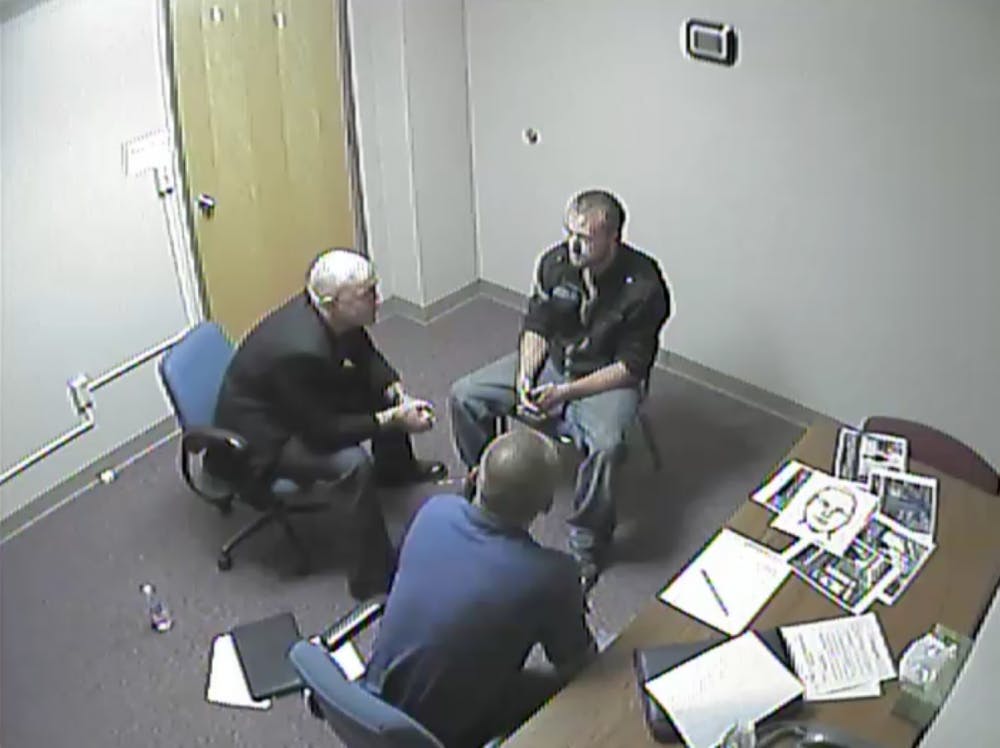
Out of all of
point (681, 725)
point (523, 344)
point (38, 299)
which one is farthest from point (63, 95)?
point (681, 725)

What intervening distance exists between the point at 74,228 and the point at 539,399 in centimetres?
167

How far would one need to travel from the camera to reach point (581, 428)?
416cm

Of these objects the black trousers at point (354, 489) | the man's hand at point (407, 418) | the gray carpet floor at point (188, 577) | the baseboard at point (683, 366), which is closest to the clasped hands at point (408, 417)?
the man's hand at point (407, 418)

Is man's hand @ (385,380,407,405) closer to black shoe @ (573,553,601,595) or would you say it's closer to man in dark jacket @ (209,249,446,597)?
man in dark jacket @ (209,249,446,597)

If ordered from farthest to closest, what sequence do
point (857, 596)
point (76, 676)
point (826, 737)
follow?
point (76, 676), point (857, 596), point (826, 737)

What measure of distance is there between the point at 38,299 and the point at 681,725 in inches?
A: 105

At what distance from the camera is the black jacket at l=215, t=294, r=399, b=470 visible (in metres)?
3.83

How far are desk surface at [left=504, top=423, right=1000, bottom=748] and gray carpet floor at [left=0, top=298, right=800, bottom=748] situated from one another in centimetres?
108

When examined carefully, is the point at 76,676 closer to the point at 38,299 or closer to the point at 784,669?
the point at 38,299

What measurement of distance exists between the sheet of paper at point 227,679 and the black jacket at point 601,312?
142cm

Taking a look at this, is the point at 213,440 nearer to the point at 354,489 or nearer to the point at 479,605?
the point at 354,489

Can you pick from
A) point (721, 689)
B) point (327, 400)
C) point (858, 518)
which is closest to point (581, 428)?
point (327, 400)

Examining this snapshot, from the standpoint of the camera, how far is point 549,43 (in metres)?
4.88

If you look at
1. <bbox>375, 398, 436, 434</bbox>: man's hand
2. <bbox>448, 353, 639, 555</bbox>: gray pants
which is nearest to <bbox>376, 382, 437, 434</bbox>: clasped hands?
<bbox>375, 398, 436, 434</bbox>: man's hand
